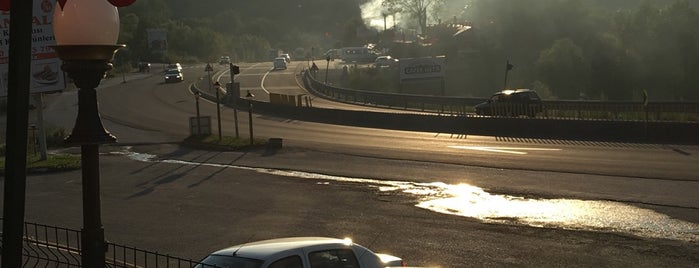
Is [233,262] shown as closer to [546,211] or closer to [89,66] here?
[89,66]

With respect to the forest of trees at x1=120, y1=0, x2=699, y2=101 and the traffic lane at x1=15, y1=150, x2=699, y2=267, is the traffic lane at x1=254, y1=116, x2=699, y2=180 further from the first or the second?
the forest of trees at x1=120, y1=0, x2=699, y2=101

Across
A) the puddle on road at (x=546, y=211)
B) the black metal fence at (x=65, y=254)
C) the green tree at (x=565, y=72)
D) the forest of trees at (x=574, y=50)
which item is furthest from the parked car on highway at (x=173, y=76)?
the black metal fence at (x=65, y=254)

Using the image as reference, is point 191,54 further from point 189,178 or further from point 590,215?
point 590,215

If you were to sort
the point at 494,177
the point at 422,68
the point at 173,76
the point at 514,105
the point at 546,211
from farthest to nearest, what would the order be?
the point at 173,76 → the point at 422,68 → the point at 514,105 → the point at 494,177 → the point at 546,211

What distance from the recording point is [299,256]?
947cm

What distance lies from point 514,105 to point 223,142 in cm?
1520

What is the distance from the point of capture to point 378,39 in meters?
153

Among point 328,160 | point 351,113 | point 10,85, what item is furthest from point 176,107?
point 10,85

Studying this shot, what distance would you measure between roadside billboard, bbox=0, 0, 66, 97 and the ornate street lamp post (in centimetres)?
2542

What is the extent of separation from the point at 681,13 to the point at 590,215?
70948mm

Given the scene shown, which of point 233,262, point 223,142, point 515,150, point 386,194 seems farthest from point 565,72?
point 233,262

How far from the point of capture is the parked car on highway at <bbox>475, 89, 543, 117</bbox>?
43.2m

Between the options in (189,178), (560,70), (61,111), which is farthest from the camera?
(560,70)

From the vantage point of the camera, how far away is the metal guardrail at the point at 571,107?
3921 cm
